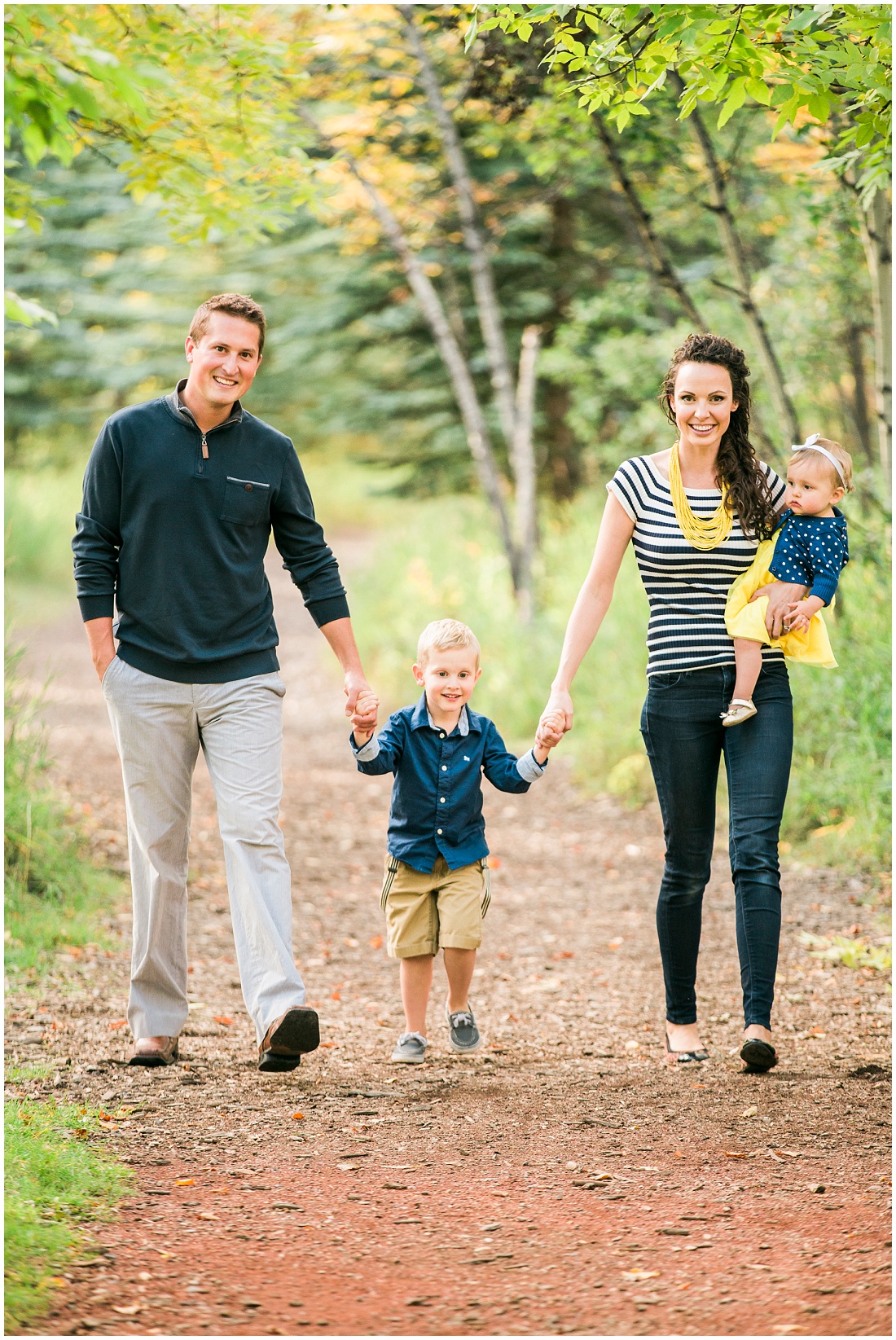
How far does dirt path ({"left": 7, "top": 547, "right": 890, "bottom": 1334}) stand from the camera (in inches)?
94.6

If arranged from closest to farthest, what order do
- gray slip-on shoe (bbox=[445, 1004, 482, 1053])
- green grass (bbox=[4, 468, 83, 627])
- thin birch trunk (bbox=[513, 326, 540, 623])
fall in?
gray slip-on shoe (bbox=[445, 1004, 482, 1053])
thin birch trunk (bbox=[513, 326, 540, 623])
green grass (bbox=[4, 468, 83, 627])

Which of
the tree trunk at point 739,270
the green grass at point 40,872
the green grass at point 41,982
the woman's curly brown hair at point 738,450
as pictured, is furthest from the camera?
the tree trunk at point 739,270

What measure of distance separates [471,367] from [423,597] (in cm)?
315

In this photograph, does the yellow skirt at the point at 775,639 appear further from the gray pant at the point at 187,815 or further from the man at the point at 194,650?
the gray pant at the point at 187,815

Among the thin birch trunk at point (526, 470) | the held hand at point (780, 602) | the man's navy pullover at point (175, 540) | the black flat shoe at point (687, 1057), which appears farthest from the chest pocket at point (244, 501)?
the thin birch trunk at point (526, 470)

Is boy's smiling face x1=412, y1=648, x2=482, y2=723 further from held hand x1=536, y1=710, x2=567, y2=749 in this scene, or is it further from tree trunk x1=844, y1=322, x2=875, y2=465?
tree trunk x1=844, y1=322, x2=875, y2=465

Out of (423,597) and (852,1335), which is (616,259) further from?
(852,1335)

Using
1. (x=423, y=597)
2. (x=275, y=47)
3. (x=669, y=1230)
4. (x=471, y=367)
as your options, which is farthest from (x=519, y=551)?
(x=669, y=1230)

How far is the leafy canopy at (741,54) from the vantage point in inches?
133

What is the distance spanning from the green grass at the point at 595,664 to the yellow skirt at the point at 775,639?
2379 millimetres

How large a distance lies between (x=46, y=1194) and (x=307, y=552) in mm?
1974

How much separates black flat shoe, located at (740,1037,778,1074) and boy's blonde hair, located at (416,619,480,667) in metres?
1.33

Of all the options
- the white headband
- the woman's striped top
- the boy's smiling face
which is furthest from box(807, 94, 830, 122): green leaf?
the boy's smiling face

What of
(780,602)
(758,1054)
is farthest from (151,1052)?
(780,602)
